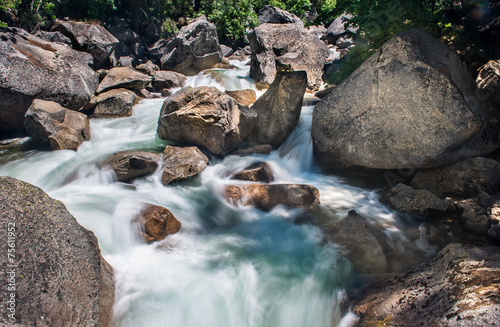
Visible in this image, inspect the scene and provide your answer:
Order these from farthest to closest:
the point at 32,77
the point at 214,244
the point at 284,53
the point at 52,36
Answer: the point at 284,53, the point at 52,36, the point at 32,77, the point at 214,244

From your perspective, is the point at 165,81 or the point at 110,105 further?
the point at 165,81

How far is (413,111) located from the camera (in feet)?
18.6

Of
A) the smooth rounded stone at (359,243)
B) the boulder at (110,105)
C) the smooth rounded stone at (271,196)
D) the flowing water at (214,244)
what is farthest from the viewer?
the boulder at (110,105)

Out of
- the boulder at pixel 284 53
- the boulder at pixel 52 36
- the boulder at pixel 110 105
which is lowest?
the boulder at pixel 110 105

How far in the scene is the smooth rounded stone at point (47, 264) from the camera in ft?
7.38

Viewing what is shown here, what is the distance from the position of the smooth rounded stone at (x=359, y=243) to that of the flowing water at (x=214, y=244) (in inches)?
6.9

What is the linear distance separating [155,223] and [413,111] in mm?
5254

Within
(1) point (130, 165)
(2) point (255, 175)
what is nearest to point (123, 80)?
(1) point (130, 165)

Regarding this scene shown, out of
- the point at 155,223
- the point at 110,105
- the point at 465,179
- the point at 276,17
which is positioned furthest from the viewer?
the point at 276,17

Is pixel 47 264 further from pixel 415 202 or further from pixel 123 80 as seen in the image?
pixel 123 80

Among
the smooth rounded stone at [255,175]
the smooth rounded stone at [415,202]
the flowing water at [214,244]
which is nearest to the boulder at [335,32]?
the flowing water at [214,244]

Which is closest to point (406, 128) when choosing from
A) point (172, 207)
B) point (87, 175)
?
point (172, 207)

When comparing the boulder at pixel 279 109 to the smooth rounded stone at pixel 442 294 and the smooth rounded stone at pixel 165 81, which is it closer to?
the smooth rounded stone at pixel 442 294

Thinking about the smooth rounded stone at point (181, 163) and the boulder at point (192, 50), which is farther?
the boulder at point (192, 50)
